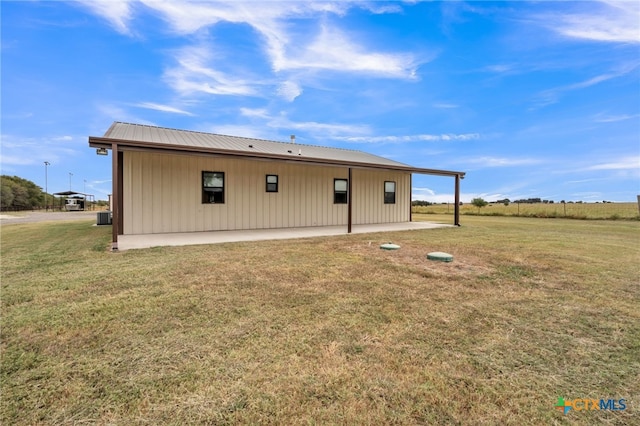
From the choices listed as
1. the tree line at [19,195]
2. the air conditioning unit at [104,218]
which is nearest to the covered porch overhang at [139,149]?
the air conditioning unit at [104,218]

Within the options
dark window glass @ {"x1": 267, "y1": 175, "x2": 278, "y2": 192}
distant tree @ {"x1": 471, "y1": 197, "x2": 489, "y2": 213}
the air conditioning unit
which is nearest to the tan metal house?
dark window glass @ {"x1": 267, "y1": 175, "x2": 278, "y2": 192}

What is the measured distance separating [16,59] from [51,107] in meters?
11.2

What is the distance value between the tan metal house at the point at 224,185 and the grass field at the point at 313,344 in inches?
156

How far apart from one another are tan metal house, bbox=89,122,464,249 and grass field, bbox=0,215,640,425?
156 inches

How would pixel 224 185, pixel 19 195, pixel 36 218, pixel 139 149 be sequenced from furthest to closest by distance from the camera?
pixel 19 195 < pixel 36 218 < pixel 224 185 < pixel 139 149

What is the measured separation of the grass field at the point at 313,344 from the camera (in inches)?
64.8

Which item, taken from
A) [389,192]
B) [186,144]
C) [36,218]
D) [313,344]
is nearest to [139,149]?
[186,144]

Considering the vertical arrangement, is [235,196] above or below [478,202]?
below

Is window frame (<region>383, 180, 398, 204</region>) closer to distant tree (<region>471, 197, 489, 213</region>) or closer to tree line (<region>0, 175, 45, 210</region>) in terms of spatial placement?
distant tree (<region>471, 197, 489, 213</region>)

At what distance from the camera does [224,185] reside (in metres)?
9.84

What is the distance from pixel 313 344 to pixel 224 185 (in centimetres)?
841

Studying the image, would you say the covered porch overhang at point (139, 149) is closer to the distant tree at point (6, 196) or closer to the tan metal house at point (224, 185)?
the tan metal house at point (224, 185)

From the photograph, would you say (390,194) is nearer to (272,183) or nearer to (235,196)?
(272,183)

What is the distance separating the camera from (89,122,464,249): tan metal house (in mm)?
8352
